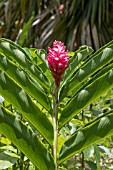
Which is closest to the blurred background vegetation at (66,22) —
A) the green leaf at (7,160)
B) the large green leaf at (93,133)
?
the green leaf at (7,160)

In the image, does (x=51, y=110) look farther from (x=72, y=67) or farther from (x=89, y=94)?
(x=72, y=67)

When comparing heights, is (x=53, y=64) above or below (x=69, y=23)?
below

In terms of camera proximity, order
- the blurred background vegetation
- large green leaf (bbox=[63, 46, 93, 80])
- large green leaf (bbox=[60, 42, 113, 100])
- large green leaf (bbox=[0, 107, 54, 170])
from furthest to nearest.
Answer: the blurred background vegetation < large green leaf (bbox=[63, 46, 93, 80]) < large green leaf (bbox=[60, 42, 113, 100]) < large green leaf (bbox=[0, 107, 54, 170])

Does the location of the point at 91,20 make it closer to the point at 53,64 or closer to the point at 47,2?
the point at 47,2

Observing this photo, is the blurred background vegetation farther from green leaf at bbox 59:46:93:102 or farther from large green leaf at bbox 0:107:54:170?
large green leaf at bbox 0:107:54:170

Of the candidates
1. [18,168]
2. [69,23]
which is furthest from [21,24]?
[18,168]

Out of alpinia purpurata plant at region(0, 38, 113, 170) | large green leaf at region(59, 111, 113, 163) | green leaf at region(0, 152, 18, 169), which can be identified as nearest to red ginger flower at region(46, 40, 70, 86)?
alpinia purpurata plant at region(0, 38, 113, 170)

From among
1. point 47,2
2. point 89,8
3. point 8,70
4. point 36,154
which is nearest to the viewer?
point 36,154
